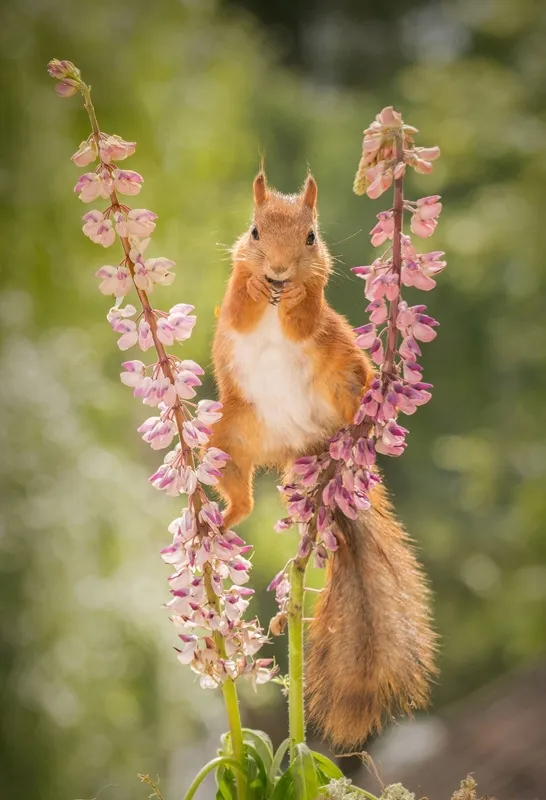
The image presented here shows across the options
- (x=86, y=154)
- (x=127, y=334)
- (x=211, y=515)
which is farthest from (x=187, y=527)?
(x=86, y=154)

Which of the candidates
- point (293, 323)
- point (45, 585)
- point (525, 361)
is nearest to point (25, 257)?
point (45, 585)

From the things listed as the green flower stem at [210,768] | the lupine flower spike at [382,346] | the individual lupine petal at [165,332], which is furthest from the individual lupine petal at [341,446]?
the green flower stem at [210,768]

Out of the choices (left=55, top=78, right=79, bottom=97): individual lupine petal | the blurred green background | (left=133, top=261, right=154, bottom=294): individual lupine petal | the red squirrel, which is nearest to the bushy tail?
the red squirrel

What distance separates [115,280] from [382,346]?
0.52 ft

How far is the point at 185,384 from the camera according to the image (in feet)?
1.79

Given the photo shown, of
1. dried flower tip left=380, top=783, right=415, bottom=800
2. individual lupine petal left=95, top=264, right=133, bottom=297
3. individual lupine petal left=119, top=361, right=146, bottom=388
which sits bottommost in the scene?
dried flower tip left=380, top=783, right=415, bottom=800

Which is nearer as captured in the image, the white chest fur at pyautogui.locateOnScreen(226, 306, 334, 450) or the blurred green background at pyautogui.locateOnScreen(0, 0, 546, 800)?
the white chest fur at pyautogui.locateOnScreen(226, 306, 334, 450)

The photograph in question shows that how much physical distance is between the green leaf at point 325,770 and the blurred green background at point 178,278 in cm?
51

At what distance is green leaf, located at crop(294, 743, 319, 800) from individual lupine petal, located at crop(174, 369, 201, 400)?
24 centimetres

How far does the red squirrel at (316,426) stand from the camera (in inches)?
22.5

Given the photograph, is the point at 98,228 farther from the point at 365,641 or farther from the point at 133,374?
the point at 365,641

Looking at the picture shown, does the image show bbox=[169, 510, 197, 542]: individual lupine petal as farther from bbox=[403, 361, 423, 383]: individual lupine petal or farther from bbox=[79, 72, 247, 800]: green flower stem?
bbox=[403, 361, 423, 383]: individual lupine petal

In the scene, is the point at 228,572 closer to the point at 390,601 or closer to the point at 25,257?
the point at 390,601

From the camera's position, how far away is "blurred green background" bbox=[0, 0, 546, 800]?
1178mm
